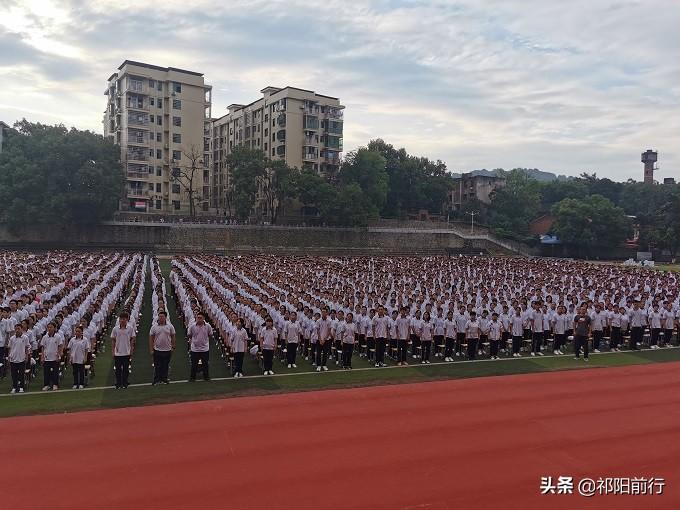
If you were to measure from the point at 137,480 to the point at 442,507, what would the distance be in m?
3.06

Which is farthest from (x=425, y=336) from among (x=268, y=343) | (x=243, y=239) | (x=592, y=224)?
(x=592, y=224)

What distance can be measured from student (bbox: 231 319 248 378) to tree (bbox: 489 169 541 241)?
162 ft

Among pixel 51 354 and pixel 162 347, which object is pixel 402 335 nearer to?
pixel 162 347

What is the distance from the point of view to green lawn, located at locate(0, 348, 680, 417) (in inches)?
329

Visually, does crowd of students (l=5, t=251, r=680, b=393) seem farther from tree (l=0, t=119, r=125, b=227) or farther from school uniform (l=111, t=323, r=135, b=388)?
tree (l=0, t=119, r=125, b=227)

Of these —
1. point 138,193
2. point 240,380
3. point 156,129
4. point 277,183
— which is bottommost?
point 240,380

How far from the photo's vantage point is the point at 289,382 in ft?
32.1

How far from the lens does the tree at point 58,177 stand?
1497 inches

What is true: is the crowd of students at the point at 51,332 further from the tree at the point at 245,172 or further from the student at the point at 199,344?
the tree at the point at 245,172

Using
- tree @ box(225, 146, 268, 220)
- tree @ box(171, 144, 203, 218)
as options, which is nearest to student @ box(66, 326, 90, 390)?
tree @ box(225, 146, 268, 220)

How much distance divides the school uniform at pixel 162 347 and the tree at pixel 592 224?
46811 millimetres

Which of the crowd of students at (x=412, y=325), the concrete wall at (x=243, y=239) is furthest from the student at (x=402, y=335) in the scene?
the concrete wall at (x=243, y=239)

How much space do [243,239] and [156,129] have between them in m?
13.6

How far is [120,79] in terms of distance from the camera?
162ft
